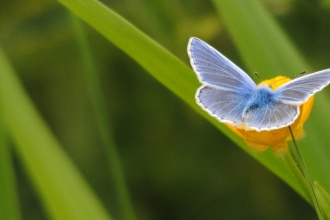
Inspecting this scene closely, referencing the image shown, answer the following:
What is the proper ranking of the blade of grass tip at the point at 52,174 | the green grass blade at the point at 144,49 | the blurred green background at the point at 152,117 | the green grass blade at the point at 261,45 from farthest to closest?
the blurred green background at the point at 152,117 → the green grass blade at the point at 261,45 → the green grass blade at the point at 144,49 → the blade of grass tip at the point at 52,174

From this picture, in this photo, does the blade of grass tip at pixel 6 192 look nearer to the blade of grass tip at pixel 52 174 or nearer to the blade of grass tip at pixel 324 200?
the blade of grass tip at pixel 52 174

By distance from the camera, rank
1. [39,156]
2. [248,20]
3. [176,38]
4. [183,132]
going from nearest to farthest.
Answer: [39,156] → [248,20] → [176,38] → [183,132]

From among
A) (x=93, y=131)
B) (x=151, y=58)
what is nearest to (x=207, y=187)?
(x=93, y=131)

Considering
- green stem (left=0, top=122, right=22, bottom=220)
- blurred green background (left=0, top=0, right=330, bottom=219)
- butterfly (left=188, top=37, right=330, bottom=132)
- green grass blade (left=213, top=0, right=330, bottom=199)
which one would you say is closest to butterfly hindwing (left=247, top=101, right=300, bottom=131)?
butterfly (left=188, top=37, right=330, bottom=132)

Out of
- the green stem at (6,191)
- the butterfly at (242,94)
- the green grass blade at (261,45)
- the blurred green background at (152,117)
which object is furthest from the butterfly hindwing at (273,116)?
the blurred green background at (152,117)

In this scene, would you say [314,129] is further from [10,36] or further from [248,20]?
[10,36]

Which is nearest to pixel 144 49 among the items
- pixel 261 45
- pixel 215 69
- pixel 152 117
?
pixel 215 69
